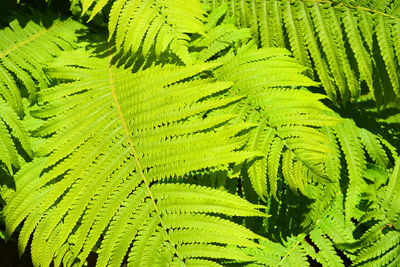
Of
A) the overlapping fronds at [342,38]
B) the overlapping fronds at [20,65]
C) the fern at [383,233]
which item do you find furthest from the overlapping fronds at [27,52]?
the fern at [383,233]

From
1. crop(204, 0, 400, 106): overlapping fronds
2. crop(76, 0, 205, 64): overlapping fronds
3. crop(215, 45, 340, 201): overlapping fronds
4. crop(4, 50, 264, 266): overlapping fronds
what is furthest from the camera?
crop(204, 0, 400, 106): overlapping fronds

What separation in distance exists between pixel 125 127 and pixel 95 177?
0.21 metres

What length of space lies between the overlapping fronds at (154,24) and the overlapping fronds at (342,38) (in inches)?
17.0

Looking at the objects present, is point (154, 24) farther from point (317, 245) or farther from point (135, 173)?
point (317, 245)

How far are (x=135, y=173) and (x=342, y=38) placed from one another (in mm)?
1129


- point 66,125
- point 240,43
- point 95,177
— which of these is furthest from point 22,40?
point 240,43

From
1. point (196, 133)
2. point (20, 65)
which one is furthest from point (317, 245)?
point (20, 65)

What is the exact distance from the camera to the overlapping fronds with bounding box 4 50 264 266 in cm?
98

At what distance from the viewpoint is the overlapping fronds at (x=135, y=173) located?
98cm

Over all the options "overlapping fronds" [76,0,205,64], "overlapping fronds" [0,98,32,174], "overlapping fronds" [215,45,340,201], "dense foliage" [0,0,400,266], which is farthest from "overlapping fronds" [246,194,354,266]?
"overlapping fronds" [0,98,32,174]

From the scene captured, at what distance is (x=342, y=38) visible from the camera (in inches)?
60.3

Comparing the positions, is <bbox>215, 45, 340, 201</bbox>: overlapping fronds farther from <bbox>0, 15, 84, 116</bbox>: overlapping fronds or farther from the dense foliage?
<bbox>0, 15, 84, 116</bbox>: overlapping fronds

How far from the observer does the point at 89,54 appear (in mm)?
1572

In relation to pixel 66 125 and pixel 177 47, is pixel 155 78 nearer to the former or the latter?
pixel 177 47
